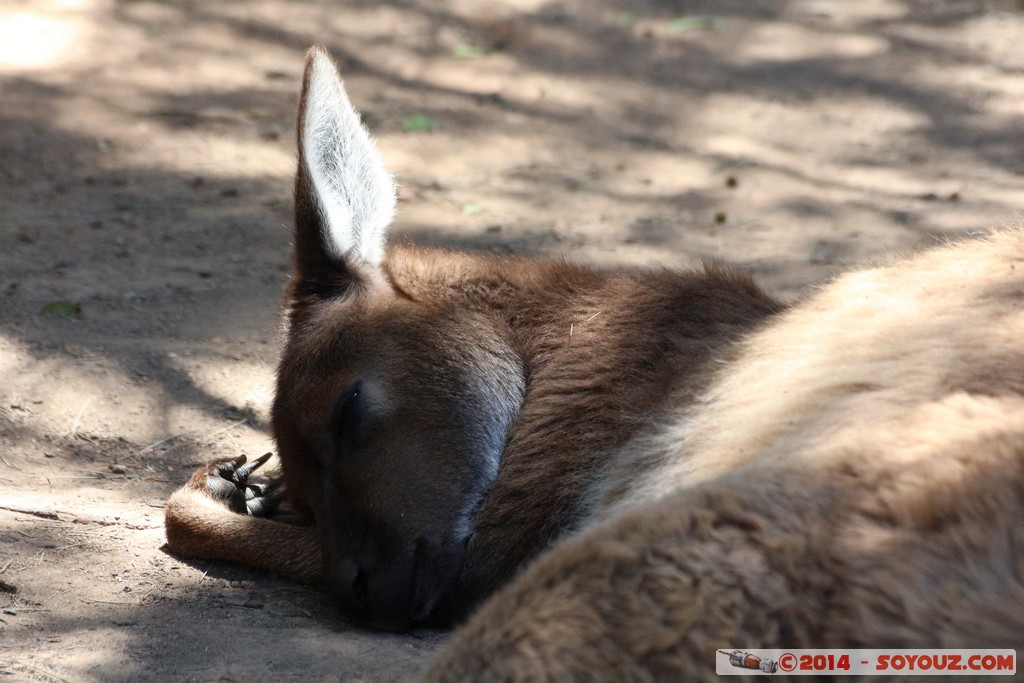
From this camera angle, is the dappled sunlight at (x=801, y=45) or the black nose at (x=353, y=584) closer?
the black nose at (x=353, y=584)

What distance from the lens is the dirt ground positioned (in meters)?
3.24

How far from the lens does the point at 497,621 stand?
2100mm

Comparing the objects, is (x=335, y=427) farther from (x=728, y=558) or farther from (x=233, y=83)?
(x=233, y=83)

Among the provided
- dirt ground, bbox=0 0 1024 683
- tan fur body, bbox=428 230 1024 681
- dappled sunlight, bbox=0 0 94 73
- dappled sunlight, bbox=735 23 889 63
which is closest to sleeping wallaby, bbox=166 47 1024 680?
tan fur body, bbox=428 230 1024 681

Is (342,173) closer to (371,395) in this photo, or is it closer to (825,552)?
(371,395)

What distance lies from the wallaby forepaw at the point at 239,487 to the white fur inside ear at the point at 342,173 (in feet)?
2.94

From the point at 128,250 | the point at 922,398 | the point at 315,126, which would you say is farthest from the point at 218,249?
the point at 922,398

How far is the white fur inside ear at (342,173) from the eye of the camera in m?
3.23

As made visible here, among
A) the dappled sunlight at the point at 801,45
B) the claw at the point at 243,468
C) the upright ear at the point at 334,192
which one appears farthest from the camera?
the dappled sunlight at the point at 801,45

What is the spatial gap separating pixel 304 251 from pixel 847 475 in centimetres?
190

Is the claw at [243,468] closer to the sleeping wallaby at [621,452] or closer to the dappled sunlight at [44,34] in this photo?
the sleeping wallaby at [621,452]

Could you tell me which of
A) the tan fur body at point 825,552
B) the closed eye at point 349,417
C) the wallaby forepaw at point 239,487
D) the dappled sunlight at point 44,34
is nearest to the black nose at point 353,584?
the closed eye at point 349,417

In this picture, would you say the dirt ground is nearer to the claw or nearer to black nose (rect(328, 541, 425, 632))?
black nose (rect(328, 541, 425, 632))

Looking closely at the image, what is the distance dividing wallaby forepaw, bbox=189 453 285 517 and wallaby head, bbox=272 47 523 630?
354 mm
